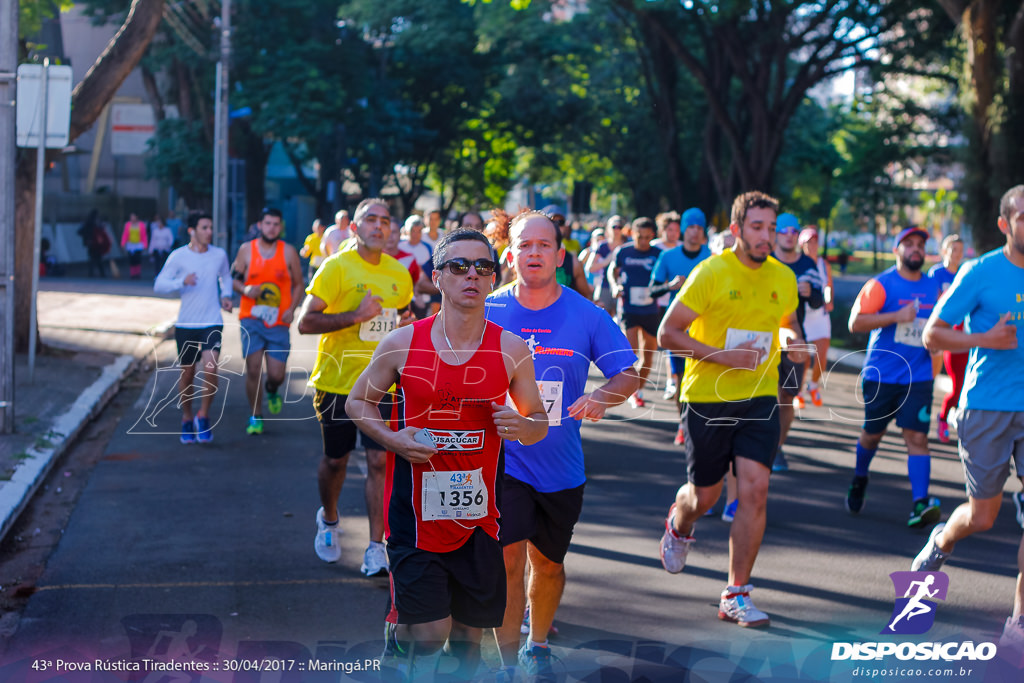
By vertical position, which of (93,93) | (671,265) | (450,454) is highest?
(93,93)

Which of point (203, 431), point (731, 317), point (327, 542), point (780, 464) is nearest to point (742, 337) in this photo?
point (731, 317)

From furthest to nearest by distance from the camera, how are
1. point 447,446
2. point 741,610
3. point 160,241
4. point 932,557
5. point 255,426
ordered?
point 160,241 → point 255,426 → point 932,557 → point 741,610 → point 447,446

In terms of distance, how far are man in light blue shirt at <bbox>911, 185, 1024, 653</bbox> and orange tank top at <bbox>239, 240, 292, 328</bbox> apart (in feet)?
21.2

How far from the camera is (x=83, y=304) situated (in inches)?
933

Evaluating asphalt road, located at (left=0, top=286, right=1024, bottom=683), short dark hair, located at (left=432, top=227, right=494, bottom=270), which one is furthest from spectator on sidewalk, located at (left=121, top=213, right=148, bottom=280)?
short dark hair, located at (left=432, top=227, right=494, bottom=270)

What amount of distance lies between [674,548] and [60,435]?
5828 mm

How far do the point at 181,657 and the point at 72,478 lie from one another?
431cm

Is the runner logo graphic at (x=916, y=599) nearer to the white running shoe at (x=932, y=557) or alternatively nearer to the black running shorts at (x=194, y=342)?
the white running shoe at (x=932, y=557)

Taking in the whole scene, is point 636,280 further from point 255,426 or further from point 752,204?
point 752,204

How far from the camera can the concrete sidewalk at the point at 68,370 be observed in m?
8.70

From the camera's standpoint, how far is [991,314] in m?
5.43

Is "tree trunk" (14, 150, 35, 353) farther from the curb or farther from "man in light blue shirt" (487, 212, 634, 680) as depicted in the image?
"man in light blue shirt" (487, 212, 634, 680)

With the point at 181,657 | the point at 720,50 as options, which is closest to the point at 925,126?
the point at 720,50

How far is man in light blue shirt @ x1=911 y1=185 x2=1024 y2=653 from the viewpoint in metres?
5.38
